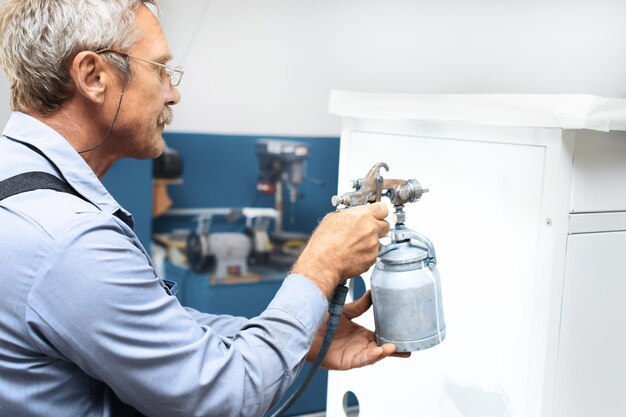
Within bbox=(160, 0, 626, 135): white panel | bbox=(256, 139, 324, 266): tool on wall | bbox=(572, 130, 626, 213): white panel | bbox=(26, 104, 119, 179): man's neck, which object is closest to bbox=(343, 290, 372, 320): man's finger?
bbox=(572, 130, 626, 213): white panel

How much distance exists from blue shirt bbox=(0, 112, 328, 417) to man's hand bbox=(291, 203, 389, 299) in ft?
0.11

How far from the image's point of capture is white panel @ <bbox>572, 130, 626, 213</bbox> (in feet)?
3.05

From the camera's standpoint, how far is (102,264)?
0.72 m

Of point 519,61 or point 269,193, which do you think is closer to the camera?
point 519,61

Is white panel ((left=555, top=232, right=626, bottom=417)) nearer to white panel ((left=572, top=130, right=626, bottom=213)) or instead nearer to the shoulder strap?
white panel ((left=572, top=130, right=626, bottom=213))

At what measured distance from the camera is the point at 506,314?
1.00 metres

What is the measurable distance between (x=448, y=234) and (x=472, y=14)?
1.66 meters

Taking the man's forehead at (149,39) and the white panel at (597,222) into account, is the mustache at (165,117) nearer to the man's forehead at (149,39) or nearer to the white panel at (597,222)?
the man's forehead at (149,39)

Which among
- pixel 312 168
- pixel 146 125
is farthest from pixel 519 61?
pixel 146 125

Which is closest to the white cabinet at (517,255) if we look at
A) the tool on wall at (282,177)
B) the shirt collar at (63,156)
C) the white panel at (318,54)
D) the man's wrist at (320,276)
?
the man's wrist at (320,276)

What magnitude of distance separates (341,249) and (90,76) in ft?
1.36

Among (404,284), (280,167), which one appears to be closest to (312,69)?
(280,167)

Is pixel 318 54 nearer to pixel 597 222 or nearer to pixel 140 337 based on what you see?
pixel 597 222

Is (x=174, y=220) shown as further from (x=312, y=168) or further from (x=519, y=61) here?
(x=519, y=61)
